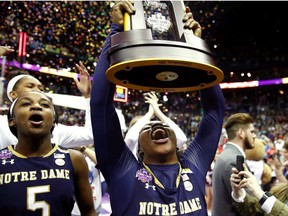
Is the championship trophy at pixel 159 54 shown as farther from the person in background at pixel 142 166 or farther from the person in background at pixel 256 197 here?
the person in background at pixel 256 197

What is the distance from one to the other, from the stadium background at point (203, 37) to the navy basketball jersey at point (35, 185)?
A: 1338 centimetres

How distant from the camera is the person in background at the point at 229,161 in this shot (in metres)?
2.99

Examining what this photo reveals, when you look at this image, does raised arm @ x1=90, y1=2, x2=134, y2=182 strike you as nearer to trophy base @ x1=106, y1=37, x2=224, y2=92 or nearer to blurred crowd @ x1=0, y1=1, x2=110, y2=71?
trophy base @ x1=106, y1=37, x2=224, y2=92

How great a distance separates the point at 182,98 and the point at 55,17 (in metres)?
11.9

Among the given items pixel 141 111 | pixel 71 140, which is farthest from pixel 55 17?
pixel 71 140

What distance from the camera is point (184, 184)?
169cm

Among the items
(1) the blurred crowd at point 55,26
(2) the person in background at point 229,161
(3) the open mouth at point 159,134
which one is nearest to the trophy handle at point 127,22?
(3) the open mouth at point 159,134

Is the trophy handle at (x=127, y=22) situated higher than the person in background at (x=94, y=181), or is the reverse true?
the trophy handle at (x=127, y=22)

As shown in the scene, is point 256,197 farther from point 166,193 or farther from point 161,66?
point 161,66

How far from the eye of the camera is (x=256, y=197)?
7.45ft

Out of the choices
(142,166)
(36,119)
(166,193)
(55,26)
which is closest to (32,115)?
(36,119)

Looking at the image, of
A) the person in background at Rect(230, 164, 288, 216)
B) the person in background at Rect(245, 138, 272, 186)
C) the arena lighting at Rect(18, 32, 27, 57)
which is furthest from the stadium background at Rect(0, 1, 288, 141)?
the person in background at Rect(230, 164, 288, 216)

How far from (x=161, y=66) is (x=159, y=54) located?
A: 0.13m

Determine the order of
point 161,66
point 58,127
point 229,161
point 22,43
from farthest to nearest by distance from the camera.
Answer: point 22,43 < point 229,161 < point 58,127 < point 161,66
